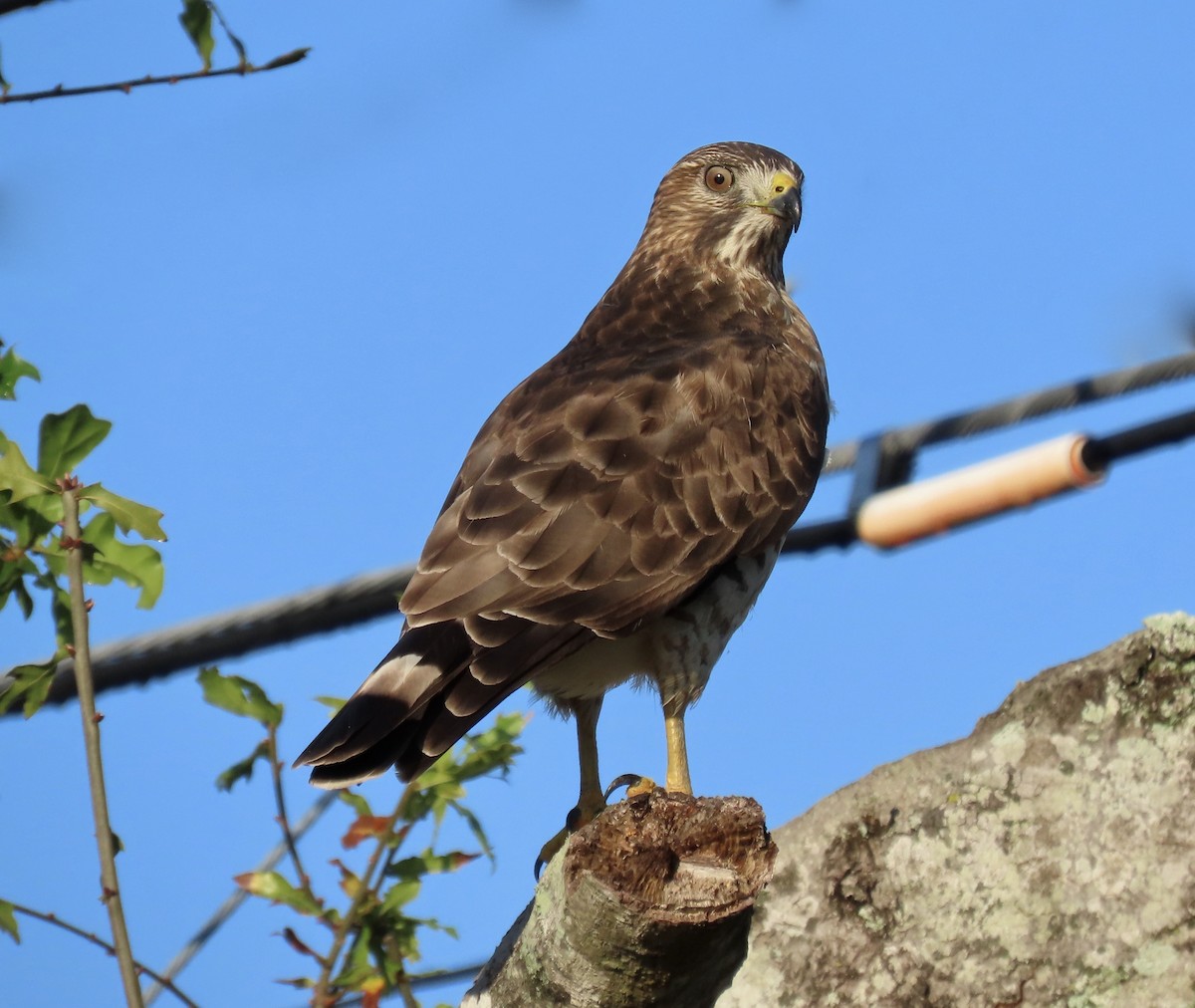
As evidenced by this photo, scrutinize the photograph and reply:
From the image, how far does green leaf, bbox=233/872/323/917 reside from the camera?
377 cm

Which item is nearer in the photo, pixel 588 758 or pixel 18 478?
pixel 18 478

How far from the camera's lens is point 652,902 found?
242 cm

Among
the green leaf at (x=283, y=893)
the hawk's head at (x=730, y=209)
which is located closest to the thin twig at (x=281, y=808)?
the green leaf at (x=283, y=893)

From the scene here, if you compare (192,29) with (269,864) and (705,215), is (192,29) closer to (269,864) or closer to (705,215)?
(269,864)

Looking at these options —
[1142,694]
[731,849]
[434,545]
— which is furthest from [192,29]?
[1142,694]

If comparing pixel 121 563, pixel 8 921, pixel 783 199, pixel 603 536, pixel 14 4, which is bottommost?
pixel 8 921

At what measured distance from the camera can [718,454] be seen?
457 cm

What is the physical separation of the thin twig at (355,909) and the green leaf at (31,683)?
3.01 feet

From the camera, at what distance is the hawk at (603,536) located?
3.70 meters

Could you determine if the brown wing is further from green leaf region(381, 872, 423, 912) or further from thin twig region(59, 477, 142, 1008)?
thin twig region(59, 477, 142, 1008)

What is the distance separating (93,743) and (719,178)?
3.82 m

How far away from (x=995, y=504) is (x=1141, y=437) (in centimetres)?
40

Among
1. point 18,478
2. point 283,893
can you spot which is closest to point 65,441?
point 18,478

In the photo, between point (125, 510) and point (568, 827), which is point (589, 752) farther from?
point (125, 510)
